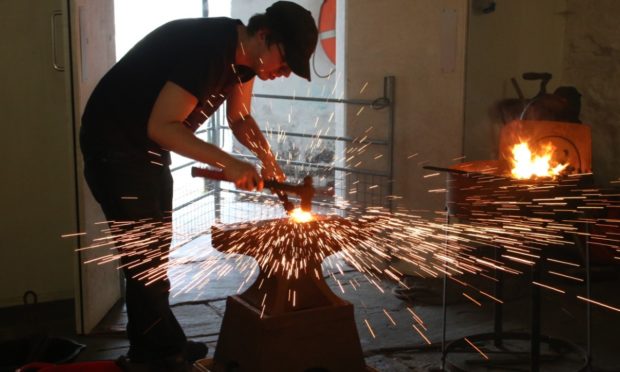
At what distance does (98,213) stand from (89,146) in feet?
3.55

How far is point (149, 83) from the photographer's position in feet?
8.57

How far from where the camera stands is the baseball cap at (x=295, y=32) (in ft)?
7.82

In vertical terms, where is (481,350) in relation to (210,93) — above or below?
below

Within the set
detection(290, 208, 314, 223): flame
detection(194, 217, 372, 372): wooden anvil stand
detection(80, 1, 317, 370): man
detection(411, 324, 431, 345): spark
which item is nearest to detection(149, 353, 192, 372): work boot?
detection(80, 1, 317, 370): man

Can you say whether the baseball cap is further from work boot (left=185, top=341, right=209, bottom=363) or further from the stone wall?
the stone wall

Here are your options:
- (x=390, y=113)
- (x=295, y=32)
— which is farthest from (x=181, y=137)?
(x=390, y=113)

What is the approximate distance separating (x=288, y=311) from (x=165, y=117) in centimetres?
74

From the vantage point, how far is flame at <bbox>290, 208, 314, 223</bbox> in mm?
2531

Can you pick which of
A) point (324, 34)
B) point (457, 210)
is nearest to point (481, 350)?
point (457, 210)

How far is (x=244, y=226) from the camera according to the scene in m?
2.52

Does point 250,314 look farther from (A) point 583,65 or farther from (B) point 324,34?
(B) point 324,34

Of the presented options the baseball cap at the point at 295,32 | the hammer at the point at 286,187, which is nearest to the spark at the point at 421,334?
the hammer at the point at 286,187

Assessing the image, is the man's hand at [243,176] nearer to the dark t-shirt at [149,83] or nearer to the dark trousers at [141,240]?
the dark t-shirt at [149,83]

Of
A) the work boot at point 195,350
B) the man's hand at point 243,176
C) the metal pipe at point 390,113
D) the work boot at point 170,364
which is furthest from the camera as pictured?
the metal pipe at point 390,113
